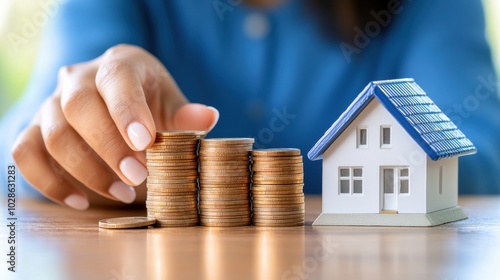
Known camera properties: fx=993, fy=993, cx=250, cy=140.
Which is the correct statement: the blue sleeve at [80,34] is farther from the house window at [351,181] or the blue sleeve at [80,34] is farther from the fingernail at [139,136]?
the house window at [351,181]

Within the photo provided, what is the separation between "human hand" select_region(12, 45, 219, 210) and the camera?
8.43 feet

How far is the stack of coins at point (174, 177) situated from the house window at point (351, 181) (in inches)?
14.2

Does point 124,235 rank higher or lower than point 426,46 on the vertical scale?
lower

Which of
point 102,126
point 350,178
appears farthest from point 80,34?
point 350,178

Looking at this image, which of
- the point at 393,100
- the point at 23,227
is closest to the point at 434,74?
the point at 393,100

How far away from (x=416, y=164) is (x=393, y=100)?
161mm

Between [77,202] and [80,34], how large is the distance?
908 millimetres

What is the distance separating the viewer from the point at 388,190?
7.83ft

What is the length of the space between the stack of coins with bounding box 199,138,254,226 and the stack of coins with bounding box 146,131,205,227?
0.09 ft

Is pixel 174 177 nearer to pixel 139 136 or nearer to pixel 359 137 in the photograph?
pixel 139 136

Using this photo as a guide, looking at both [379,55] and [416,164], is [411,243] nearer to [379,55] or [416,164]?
[416,164]

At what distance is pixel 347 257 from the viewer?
6.36 ft

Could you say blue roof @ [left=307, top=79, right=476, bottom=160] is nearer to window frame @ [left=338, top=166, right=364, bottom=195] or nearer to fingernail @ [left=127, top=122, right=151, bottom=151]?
window frame @ [left=338, top=166, right=364, bottom=195]

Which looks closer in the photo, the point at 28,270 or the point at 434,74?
the point at 28,270
